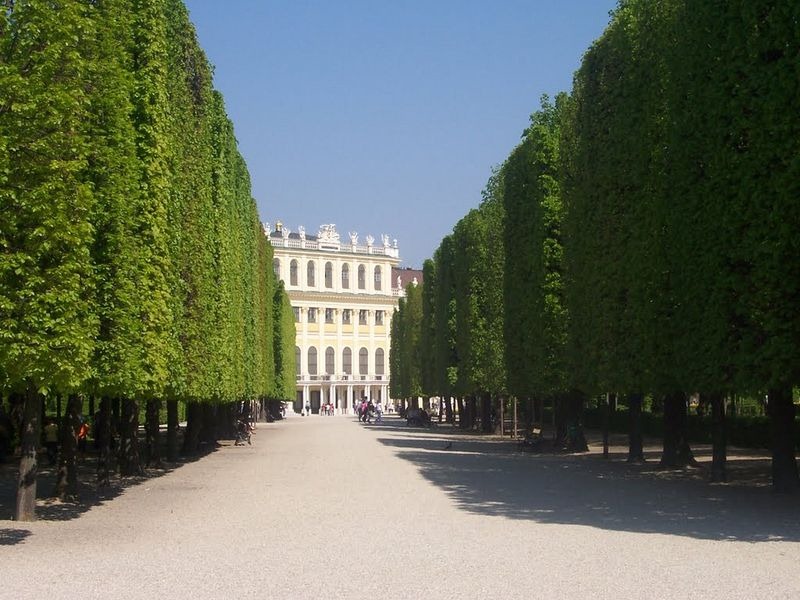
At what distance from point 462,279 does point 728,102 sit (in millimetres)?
Answer: 38375

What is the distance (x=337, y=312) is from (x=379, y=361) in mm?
8971

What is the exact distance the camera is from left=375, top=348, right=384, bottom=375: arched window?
142 metres

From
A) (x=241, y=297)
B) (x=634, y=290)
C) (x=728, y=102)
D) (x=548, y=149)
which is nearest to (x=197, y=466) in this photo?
(x=241, y=297)

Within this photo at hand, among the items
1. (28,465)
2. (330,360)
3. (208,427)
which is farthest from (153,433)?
(330,360)

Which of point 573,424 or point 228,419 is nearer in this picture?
point 573,424

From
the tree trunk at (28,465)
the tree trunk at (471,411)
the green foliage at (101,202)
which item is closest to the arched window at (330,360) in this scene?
the tree trunk at (471,411)

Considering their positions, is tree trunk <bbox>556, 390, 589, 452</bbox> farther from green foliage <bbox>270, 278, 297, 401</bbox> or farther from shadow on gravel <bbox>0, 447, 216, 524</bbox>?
green foliage <bbox>270, 278, 297, 401</bbox>

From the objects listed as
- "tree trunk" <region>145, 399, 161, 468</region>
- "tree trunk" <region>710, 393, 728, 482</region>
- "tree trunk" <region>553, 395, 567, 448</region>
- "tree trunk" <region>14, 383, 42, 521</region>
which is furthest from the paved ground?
"tree trunk" <region>553, 395, 567, 448</region>

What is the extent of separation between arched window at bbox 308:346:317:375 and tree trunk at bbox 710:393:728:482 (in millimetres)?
115098

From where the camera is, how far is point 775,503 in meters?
19.7

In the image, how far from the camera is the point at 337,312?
141125 millimetres

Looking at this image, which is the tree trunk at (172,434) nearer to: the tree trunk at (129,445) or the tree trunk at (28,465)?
the tree trunk at (129,445)

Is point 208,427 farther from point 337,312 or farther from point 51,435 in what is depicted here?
point 337,312

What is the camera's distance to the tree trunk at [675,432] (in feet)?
91.0
